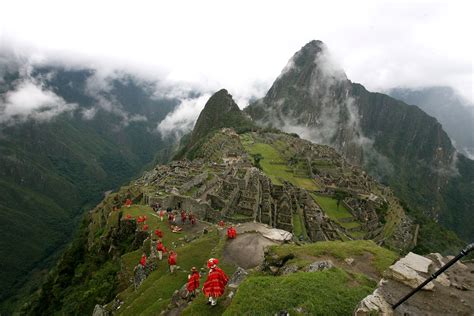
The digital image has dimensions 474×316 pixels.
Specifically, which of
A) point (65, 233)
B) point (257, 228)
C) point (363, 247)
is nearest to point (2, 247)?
point (65, 233)

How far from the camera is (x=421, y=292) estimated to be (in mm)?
11297

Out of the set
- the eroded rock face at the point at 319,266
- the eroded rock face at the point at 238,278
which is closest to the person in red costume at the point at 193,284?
the eroded rock face at the point at 238,278

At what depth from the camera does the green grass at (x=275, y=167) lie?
87.3 meters

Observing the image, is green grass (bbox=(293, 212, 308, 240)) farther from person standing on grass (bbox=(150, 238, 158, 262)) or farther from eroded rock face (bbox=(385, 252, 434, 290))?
eroded rock face (bbox=(385, 252, 434, 290))

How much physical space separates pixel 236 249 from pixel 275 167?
79.7 m

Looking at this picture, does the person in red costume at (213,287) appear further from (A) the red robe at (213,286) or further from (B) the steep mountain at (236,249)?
(B) the steep mountain at (236,249)

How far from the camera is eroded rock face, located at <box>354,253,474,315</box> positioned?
10.3 meters

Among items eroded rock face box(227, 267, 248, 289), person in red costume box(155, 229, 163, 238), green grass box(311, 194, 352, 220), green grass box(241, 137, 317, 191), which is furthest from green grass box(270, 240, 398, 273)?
green grass box(241, 137, 317, 191)

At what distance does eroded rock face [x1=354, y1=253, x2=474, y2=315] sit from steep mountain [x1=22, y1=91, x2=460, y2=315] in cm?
99

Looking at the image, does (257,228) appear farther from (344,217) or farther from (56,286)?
(344,217)

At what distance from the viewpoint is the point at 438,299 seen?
1104 centimetres

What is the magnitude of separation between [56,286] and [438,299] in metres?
47.1

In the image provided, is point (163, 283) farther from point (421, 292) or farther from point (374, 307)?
point (421, 292)

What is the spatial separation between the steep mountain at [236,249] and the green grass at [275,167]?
2435 mm
